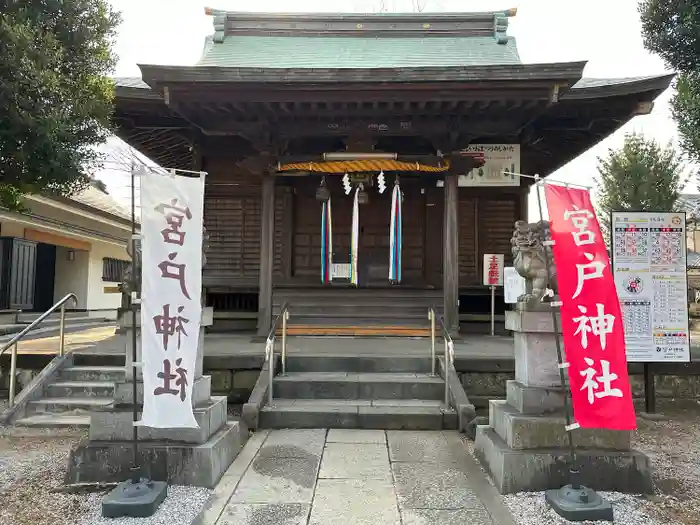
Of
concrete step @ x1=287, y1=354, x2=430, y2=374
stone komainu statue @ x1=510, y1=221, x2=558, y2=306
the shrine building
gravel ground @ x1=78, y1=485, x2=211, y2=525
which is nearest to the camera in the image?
gravel ground @ x1=78, y1=485, x2=211, y2=525

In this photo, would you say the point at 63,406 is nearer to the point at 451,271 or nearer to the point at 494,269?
the point at 451,271

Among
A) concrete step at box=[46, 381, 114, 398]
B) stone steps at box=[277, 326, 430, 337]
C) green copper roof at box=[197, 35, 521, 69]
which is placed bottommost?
concrete step at box=[46, 381, 114, 398]

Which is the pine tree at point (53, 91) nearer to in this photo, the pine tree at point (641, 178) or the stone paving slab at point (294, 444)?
the stone paving slab at point (294, 444)

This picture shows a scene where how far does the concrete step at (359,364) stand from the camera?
6.96 meters

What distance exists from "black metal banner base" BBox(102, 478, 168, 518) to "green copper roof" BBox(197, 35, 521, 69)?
30.4 feet

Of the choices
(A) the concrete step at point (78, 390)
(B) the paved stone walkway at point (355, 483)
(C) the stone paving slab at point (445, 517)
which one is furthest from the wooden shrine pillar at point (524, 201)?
(A) the concrete step at point (78, 390)

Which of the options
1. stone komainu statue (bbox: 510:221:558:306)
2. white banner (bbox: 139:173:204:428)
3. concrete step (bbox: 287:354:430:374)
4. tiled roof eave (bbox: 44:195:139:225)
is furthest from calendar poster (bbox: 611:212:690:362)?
tiled roof eave (bbox: 44:195:139:225)

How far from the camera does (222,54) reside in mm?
11555

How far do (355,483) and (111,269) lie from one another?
729 inches

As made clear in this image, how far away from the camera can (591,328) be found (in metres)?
3.70

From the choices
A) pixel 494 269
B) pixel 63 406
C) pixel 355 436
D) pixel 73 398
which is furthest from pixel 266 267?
pixel 494 269

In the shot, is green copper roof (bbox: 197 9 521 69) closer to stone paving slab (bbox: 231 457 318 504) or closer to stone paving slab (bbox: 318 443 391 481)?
stone paving slab (bbox: 318 443 391 481)

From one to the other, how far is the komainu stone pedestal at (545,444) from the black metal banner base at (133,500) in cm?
281

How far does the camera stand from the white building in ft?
43.8
